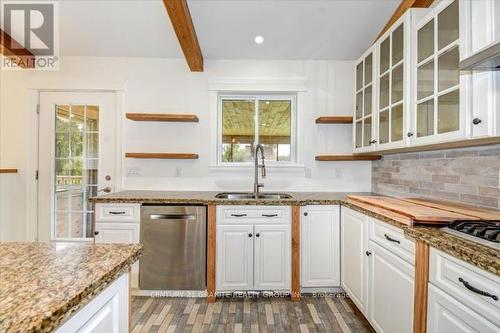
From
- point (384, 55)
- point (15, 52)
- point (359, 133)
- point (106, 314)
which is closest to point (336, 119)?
point (359, 133)

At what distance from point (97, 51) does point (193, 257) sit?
2.51 m

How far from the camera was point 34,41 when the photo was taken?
294cm

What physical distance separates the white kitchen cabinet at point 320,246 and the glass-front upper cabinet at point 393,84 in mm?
788

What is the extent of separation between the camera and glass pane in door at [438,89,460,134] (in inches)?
60.4

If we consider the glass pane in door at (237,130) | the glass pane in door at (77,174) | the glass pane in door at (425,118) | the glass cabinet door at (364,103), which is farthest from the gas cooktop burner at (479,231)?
the glass pane in door at (77,174)

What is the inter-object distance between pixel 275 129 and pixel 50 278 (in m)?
2.74

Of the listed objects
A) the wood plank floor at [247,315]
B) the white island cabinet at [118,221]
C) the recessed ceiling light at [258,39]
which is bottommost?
the wood plank floor at [247,315]

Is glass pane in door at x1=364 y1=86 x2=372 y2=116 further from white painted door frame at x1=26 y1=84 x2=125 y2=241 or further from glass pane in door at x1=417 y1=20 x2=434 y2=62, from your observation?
white painted door frame at x1=26 y1=84 x2=125 y2=241

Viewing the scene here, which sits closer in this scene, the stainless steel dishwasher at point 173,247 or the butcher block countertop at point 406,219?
the butcher block countertop at point 406,219

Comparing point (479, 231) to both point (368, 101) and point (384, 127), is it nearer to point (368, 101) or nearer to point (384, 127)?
point (384, 127)

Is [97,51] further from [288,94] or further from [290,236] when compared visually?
[290,236]

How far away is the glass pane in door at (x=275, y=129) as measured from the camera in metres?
3.20

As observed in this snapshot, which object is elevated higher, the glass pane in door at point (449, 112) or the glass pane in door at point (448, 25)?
the glass pane in door at point (448, 25)

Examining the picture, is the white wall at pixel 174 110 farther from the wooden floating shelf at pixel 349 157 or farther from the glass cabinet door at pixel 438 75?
the glass cabinet door at pixel 438 75
